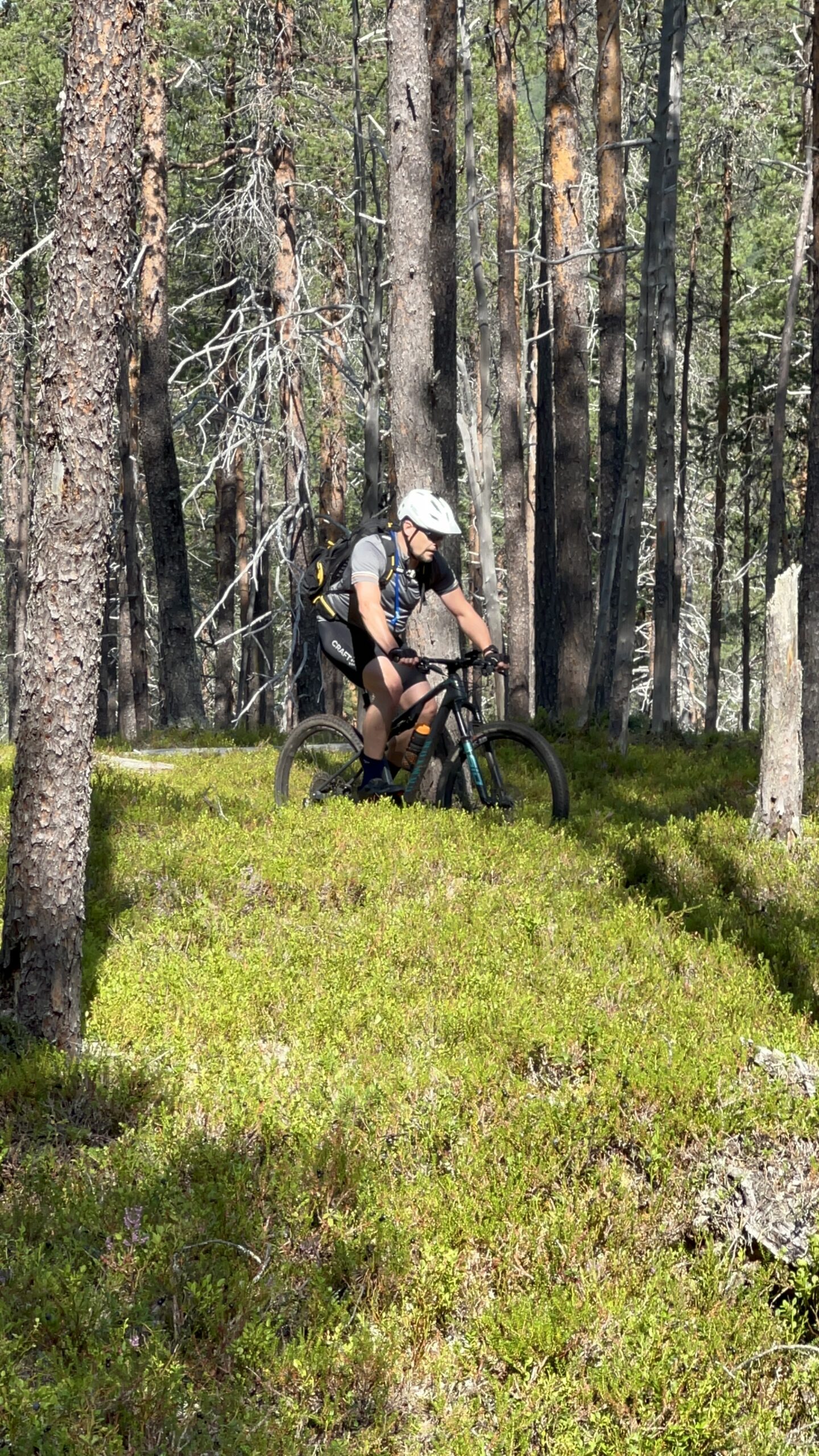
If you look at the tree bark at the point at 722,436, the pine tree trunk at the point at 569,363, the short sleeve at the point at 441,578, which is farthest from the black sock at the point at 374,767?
the tree bark at the point at 722,436

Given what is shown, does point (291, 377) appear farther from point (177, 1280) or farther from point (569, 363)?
point (177, 1280)

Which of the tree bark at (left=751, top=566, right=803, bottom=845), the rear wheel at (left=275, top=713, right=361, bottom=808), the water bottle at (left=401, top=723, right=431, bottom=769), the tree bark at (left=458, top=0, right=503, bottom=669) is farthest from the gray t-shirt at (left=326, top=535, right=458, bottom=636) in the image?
the tree bark at (left=458, top=0, right=503, bottom=669)

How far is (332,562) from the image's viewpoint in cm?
879

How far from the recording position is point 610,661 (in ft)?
73.6

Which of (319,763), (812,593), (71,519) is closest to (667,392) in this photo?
(812,593)

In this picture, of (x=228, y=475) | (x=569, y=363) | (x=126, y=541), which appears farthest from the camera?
(x=228, y=475)

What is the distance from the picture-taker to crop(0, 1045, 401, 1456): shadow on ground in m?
3.38

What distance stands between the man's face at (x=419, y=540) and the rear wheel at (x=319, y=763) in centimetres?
135

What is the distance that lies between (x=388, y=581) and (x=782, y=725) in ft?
9.00

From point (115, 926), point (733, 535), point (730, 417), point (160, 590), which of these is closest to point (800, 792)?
point (115, 926)

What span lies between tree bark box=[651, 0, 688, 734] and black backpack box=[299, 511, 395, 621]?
5.50 metres

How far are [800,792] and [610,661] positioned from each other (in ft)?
46.4

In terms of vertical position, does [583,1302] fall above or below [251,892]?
below

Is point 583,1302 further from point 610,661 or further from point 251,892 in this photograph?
point 610,661
